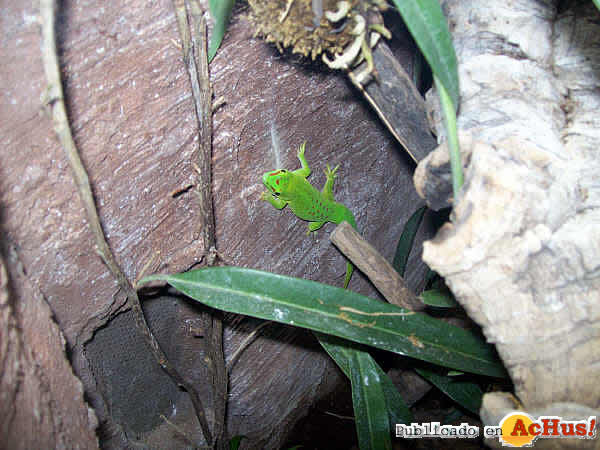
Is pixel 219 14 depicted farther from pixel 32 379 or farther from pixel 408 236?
pixel 408 236

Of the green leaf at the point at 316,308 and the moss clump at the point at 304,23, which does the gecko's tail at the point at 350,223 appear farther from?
the moss clump at the point at 304,23

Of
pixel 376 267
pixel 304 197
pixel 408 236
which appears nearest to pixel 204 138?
pixel 304 197

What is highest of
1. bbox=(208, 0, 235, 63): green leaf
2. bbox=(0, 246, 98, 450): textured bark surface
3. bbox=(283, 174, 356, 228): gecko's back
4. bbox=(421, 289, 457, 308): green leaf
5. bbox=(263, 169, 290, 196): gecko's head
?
bbox=(208, 0, 235, 63): green leaf

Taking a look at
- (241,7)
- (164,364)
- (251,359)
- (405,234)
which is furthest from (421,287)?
(241,7)

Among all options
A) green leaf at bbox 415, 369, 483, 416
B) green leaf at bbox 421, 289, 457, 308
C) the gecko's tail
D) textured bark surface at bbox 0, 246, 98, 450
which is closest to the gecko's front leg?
the gecko's tail

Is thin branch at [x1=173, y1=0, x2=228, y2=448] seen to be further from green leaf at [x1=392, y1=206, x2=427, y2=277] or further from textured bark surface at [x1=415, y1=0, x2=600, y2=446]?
green leaf at [x1=392, y1=206, x2=427, y2=277]

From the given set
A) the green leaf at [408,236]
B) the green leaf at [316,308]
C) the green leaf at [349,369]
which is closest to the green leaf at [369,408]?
the green leaf at [349,369]

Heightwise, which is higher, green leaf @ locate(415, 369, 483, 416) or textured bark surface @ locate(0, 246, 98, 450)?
textured bark surface @ locate(0, 246, 98, 450)
